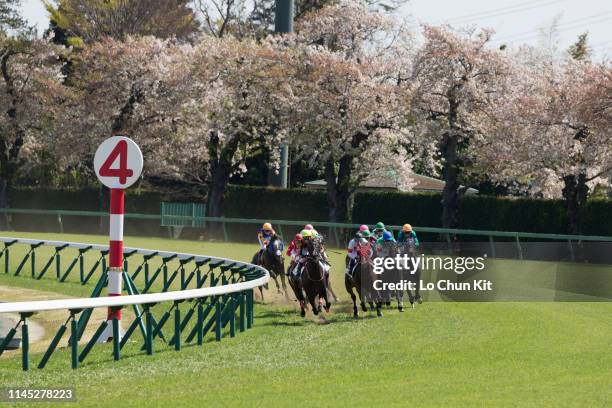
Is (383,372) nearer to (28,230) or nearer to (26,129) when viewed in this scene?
(28,230)

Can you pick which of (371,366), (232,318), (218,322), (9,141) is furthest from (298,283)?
(9,141)

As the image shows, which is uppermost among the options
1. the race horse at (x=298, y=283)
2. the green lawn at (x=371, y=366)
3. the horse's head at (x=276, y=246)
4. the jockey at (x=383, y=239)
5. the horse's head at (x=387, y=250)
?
the jockey at (x=383, y=239)

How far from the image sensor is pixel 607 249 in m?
22.7

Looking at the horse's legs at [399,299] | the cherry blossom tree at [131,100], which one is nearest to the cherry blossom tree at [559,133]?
the cherry blossom tree at [131,100]

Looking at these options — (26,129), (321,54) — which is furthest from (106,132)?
(321,54)

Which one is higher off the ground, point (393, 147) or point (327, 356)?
point (393, 147)

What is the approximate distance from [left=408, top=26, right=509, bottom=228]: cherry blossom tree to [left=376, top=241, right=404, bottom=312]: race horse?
21083 millimetres

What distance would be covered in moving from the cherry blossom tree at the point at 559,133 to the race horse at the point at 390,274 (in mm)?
18647

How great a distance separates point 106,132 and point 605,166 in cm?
2220

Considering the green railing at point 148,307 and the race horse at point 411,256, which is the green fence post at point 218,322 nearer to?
the green railing at point 148,307

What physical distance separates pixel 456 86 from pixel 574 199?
21.5 feet

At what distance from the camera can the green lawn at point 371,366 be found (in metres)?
9.95

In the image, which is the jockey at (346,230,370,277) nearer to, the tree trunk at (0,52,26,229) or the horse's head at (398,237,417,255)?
the horse's head at (398,237,417,255)

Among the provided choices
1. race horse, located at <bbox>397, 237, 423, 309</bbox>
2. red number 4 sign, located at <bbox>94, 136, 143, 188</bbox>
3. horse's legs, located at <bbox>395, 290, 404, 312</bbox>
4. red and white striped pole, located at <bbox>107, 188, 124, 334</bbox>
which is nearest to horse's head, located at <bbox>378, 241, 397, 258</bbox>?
race horse, located at <bbox>397, 237, 423, 309</bbox>
